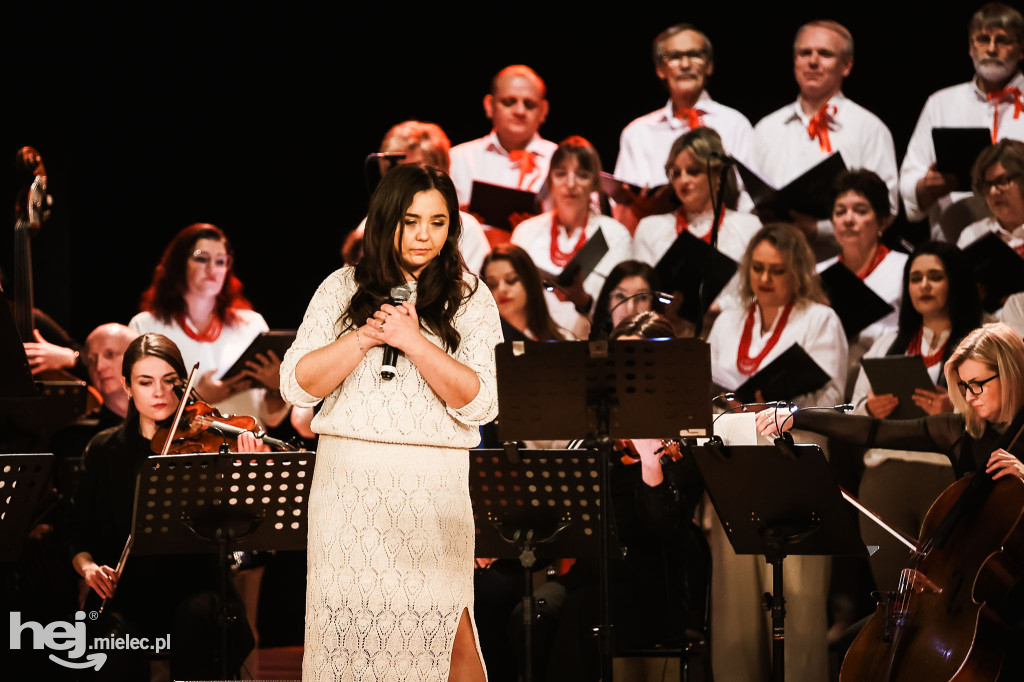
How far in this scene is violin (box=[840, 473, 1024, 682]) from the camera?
9.89 feet

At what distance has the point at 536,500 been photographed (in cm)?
332

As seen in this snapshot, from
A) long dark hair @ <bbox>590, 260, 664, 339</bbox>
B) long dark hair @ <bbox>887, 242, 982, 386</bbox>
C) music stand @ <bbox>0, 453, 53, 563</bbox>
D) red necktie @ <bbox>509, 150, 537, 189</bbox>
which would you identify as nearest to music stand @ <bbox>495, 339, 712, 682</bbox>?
music stand @ <bbox>0, 453, 53, 563</bbox>

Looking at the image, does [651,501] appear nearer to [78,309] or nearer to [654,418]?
[654,418]

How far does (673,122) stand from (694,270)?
0.78 metres

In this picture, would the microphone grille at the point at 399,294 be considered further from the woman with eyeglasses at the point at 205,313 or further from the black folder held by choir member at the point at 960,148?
the black folder held by choir member at the point at 960,148

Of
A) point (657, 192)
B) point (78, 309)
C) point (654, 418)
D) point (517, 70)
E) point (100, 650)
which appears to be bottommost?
point (100, 650)

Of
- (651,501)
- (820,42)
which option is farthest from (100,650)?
(820,42)

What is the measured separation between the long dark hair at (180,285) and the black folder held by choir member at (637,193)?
5.74ft

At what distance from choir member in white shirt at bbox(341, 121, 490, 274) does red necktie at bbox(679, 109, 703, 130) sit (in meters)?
1.09

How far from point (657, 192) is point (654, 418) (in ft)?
8.17

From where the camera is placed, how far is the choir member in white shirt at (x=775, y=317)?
4.74 meters

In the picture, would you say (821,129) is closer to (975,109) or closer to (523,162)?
(975,109)

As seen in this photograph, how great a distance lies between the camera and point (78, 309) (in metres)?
5.70

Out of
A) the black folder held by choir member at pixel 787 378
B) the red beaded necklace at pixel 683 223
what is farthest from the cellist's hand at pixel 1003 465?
the red beaded necklace at pixel 683 223
